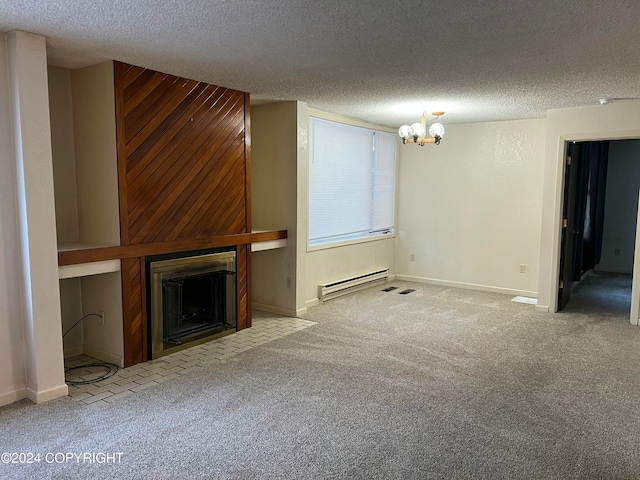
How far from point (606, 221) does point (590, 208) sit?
1055 mm

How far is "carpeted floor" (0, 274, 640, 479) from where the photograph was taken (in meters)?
2.41

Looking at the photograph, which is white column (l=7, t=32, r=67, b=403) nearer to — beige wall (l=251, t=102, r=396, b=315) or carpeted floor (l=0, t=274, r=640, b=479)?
carpeted floor (l=0, t=274, r=640, b=479)

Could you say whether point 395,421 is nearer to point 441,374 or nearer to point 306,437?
point 306,437

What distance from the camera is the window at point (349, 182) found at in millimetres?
5723

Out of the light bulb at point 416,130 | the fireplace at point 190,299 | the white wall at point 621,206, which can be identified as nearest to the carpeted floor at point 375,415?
the fireplace at point 190,299

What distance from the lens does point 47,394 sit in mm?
3133

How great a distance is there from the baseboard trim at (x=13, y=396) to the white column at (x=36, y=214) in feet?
0.13

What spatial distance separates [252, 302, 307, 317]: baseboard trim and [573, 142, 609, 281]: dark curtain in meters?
4.02

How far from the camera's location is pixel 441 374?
3.62 metres

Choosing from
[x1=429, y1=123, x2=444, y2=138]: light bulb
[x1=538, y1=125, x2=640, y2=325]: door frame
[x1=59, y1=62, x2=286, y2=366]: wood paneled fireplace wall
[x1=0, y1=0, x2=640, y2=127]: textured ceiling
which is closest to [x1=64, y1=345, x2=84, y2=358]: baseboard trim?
[x1=59, y1=62, x2=286, y2=366]: wood paneled fireplace wall

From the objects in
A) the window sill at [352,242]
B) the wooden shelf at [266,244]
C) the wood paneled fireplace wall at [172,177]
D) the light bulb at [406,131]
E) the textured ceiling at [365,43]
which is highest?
the textured ceiling at [365,43]

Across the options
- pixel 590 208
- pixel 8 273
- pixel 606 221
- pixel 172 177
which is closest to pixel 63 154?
pixel 172 177

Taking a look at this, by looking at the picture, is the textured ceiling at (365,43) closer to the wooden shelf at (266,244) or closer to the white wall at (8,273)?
the white wall at (8,273)

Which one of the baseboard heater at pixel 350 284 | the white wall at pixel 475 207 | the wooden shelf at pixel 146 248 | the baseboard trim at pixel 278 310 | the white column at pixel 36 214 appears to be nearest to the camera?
the white column at pixel 36 214
